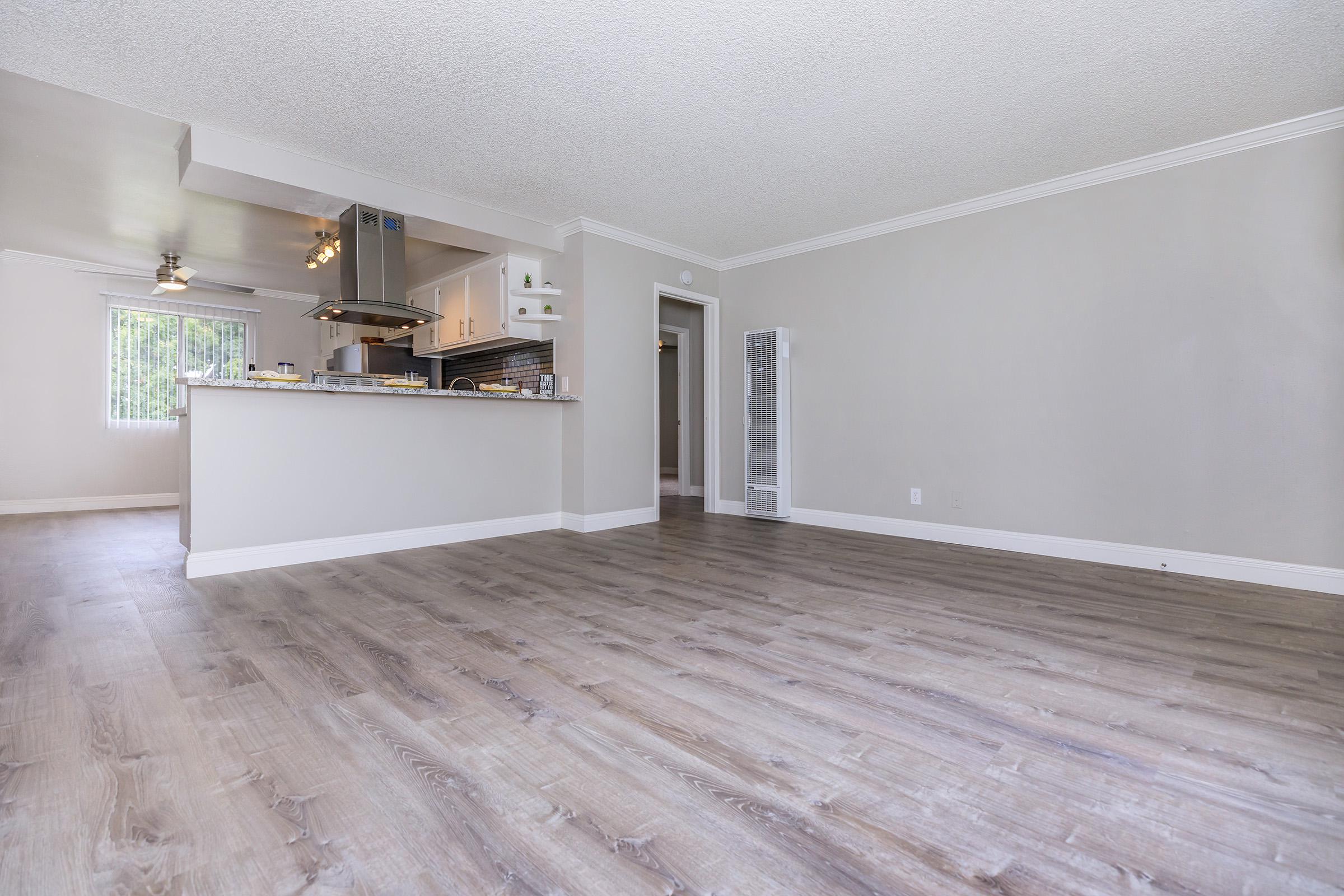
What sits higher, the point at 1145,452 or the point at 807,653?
the point at 1145,452

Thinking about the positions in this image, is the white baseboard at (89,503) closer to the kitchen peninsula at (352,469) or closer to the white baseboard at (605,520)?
the kitchen peninsula at (352,469)

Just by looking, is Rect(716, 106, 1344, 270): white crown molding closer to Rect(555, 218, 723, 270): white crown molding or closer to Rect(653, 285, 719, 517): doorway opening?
Rect(555, 218, 723, 270): white crown molding

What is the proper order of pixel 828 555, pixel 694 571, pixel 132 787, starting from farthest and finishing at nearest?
pixel 828 555, pixel 694 571, pixel 132 787

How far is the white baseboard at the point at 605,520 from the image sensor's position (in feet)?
17.0

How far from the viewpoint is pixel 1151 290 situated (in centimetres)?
386

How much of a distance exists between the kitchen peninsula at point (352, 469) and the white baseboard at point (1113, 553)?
268 centimetres

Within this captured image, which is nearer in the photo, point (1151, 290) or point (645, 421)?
point (1151, 290)

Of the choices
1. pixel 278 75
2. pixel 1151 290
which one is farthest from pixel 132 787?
pixel 1151 290

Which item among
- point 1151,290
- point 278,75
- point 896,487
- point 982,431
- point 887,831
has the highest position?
point 278,75

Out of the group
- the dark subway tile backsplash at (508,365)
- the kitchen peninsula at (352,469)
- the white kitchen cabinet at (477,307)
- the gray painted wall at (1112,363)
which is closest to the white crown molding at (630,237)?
the white kitchen cabinet at (477,307)

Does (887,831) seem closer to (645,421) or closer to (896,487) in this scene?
(896,487)

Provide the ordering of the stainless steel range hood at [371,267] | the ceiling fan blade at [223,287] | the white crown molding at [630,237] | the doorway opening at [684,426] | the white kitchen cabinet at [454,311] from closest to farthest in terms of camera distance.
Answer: the stainless steel range hood at [371,267] → the white crown molding at [630,237] → the white kitchen cabinet at [454,311] → the ceiling fan blade at [223,287] → the doorway opening at [684,426]

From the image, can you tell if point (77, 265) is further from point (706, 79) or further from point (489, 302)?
point (706, 79)

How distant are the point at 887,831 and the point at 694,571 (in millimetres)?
2463
